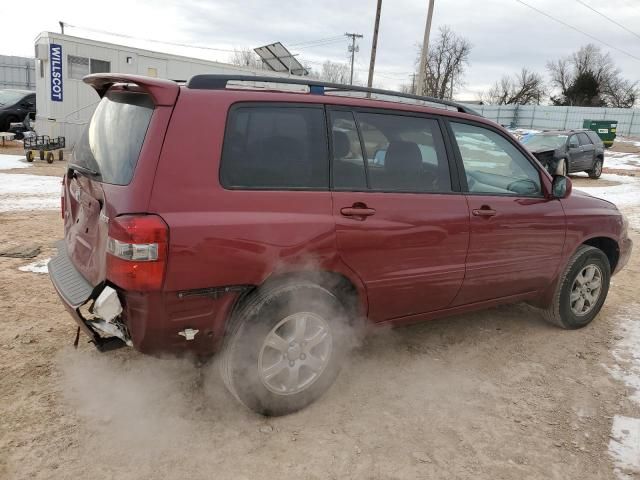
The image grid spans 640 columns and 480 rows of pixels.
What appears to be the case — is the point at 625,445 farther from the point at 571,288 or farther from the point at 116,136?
the point at 116,136

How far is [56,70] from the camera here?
15844 millimetres

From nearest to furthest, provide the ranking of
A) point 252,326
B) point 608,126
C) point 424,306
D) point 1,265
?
point 252,326 → point 424,306 → point 1,265 → point 608,126

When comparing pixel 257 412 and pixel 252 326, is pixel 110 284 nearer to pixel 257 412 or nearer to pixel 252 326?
pixel 252 326

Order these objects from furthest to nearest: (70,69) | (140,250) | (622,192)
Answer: (70,69) < (622,192) < (140,250)

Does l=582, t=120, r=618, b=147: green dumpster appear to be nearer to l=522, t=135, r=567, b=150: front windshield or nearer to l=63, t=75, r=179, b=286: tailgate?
l=522, t=135, r=567, b=150: front windshield

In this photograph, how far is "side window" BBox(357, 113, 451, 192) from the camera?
3.03 meters

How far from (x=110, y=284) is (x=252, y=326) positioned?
2.32 ft

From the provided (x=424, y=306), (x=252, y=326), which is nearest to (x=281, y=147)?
(x=252, y=326)

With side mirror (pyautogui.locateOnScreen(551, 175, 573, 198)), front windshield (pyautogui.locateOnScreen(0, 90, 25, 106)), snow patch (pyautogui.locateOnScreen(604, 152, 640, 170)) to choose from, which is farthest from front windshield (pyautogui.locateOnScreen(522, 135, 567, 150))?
front windshield (pyautogui.locateOnScreen(0, 90, 25, 106))

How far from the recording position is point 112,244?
7.74 feet

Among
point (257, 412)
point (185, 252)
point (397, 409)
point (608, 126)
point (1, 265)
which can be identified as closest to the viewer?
point (185, 252)

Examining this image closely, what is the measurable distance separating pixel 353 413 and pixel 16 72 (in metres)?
45.5

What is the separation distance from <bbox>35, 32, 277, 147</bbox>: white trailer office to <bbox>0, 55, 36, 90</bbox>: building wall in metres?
27.1

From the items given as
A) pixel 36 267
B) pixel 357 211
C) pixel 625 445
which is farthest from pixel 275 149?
pixel 36 267
